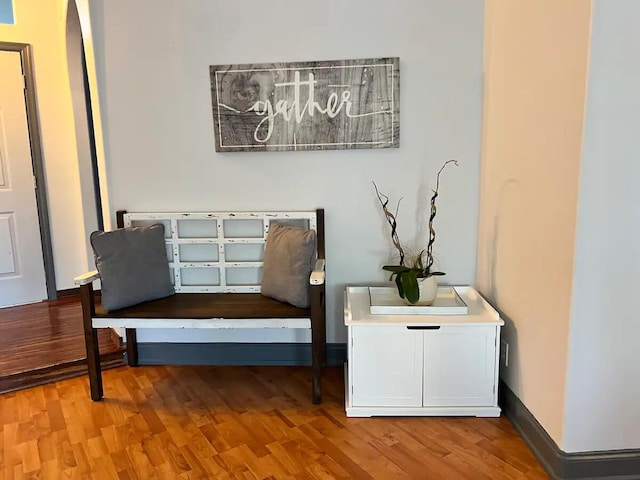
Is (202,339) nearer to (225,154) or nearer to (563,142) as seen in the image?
(225,154)

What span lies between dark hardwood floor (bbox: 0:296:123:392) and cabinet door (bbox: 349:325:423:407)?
155cm

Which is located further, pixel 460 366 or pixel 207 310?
pixel 207 310

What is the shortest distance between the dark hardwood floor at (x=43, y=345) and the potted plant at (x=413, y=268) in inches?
70.2

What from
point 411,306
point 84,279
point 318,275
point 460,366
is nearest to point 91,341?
point 84,279

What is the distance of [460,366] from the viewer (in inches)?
92.4

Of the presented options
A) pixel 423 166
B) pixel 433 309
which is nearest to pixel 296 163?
pixel 423 166

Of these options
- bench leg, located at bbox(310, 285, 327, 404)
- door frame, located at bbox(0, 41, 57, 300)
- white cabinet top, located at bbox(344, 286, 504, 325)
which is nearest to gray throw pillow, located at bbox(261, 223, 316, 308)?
bench leg, located at bbox(310, 285, 327, 404)

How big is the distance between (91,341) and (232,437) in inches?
35.6

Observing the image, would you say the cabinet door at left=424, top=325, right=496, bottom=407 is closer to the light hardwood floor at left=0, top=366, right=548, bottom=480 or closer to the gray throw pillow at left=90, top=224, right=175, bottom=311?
the light hardwood floor at left=0, top=366, right=548, bottom=480

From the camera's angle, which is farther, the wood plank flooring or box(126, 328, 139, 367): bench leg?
box(126, 328, 139, 367): bench leg

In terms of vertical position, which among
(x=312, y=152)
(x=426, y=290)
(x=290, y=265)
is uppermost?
(x=312, y=152)

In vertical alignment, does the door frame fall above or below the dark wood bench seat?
above

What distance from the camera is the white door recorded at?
12.3 ft

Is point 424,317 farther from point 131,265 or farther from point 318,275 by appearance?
point 131,265
